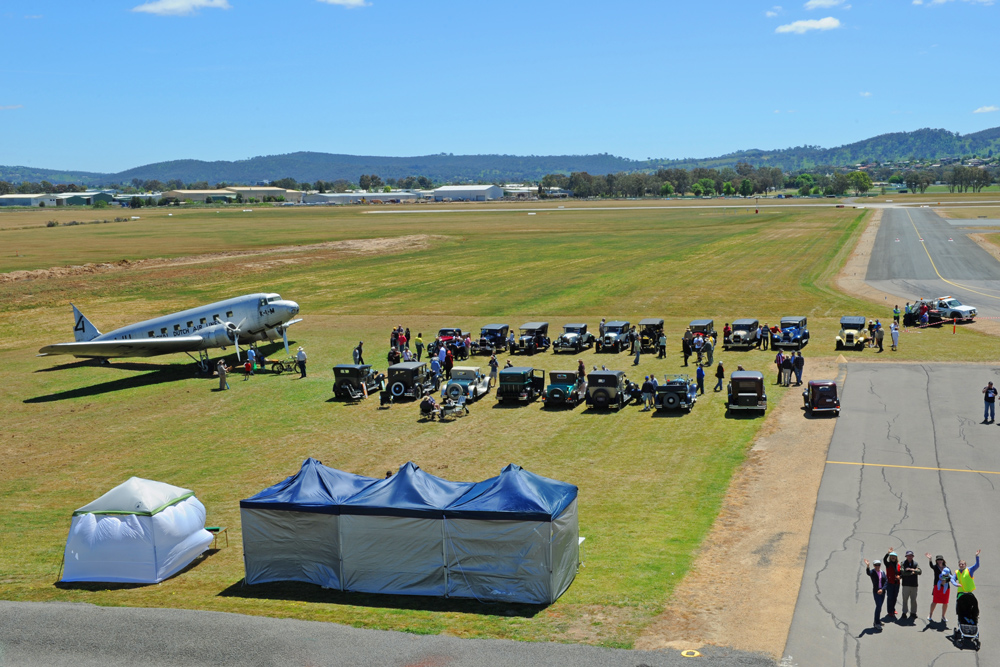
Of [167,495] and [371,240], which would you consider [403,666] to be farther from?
[371,240]

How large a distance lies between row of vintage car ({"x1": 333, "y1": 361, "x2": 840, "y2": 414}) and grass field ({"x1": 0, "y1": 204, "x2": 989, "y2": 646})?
967 mm

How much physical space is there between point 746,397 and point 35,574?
25467mm

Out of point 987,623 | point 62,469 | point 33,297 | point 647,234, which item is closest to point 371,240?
point 647,234

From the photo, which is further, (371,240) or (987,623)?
(371,240)

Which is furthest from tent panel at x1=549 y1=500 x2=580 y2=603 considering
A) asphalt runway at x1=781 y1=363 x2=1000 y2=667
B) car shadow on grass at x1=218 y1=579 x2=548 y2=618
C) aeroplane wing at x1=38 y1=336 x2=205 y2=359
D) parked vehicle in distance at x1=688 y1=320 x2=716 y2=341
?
aeroplane wing at x1=38 y1=336 x2=205 y2=359

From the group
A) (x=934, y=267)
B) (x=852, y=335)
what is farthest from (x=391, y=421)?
(x=934, y=267)

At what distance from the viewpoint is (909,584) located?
52.9ft

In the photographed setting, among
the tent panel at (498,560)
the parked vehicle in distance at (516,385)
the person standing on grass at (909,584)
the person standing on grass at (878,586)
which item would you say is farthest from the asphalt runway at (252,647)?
the parked vehicle in distance at (516,385)

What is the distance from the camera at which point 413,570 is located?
18.5 meters

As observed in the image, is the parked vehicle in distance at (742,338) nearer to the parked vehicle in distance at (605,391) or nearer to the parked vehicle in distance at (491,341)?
the parked vehicle in distance at (491,341)

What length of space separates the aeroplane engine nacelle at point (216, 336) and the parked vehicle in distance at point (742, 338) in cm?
2880

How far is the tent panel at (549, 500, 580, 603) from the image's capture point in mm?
17703

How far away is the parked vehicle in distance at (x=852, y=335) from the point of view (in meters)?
44.2

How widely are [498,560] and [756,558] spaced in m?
6.52
